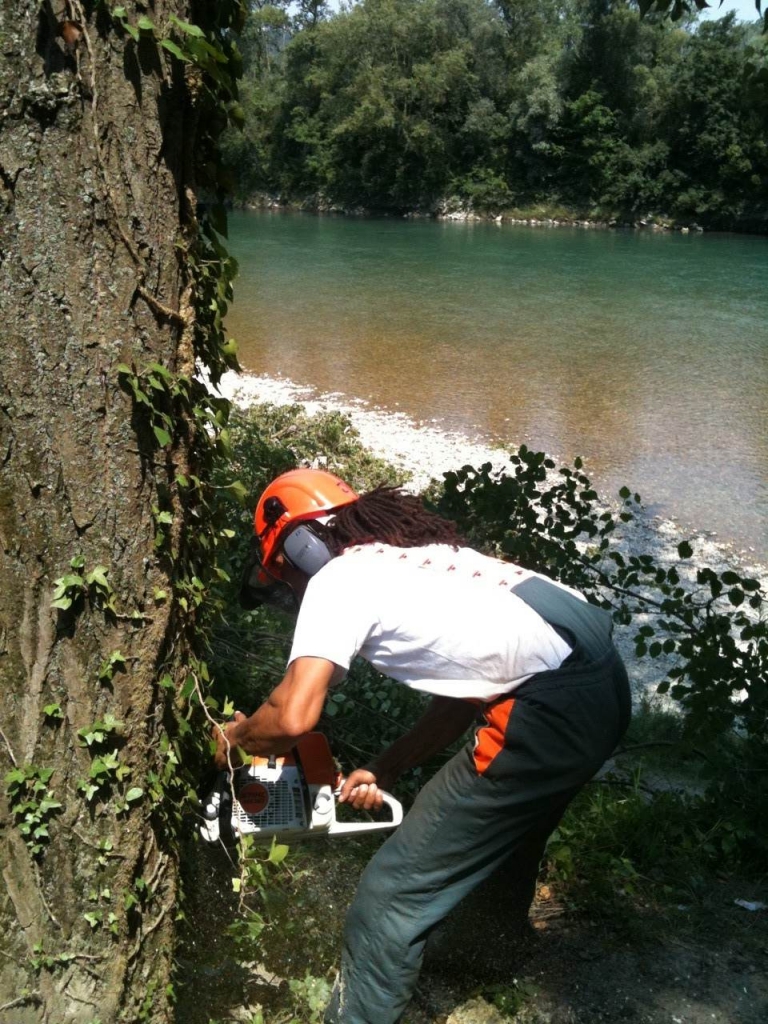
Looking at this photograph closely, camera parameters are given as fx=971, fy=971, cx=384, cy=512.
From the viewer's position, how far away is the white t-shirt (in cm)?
257

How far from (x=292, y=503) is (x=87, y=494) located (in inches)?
31.5

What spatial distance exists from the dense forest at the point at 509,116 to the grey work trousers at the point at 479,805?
51266 millimetres

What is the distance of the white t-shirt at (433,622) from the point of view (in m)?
2.57

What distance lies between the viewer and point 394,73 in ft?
196

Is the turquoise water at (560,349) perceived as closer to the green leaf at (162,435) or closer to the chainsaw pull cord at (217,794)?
the chainsaw pull cord at (217,794)

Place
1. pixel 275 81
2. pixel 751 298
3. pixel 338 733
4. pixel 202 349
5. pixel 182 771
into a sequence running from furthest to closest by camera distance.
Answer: pixel 275 81
pixel 751 298
pixel 338 733
pixel 182 771
pixel 202 349

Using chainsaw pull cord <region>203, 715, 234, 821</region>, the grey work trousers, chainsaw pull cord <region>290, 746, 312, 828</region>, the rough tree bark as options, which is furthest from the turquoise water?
the rough tree bark

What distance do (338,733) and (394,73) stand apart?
62.1m

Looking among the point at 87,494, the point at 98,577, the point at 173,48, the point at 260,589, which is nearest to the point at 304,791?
the point at 260,589

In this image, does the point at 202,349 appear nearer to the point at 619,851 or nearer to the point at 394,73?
the point at 619,851

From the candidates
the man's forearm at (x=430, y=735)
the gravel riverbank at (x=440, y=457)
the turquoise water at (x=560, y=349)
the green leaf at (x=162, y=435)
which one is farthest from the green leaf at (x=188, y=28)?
the turquoise water at (x=560, y=349)

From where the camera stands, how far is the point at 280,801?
2836 millimetres

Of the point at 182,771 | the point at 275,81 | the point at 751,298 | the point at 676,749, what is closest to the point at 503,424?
the point at 676,749

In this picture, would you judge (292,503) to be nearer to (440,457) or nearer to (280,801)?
(280,801)
